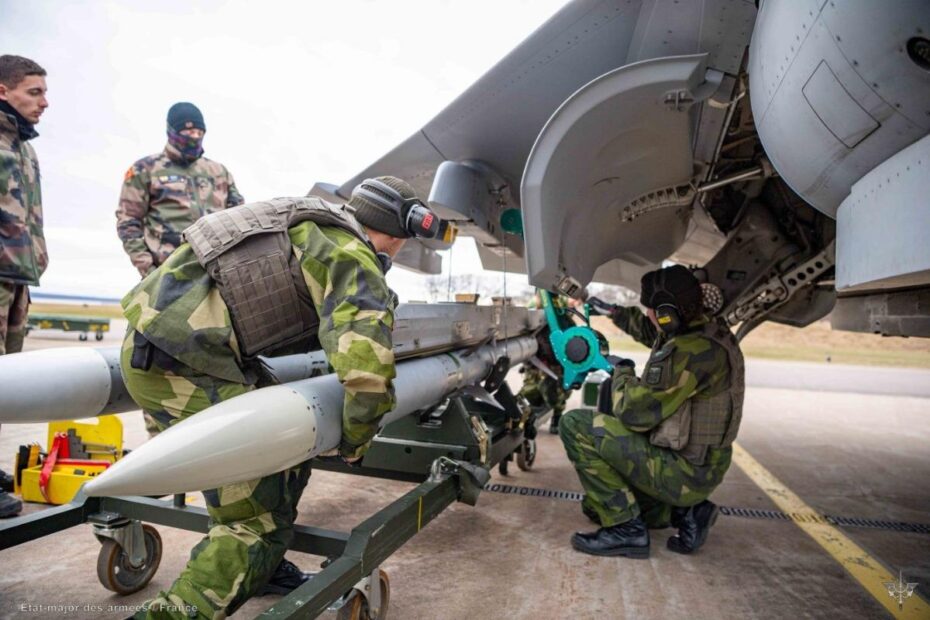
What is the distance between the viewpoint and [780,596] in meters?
2.81

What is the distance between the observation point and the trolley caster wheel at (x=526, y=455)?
189 inches

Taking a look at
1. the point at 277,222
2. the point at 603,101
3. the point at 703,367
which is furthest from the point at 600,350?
the point at 277,222

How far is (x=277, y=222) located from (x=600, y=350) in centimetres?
295

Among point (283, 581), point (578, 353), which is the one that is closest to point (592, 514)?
point (578, 353)

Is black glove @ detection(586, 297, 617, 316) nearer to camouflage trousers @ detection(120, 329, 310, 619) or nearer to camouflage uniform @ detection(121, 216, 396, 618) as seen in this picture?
camouflage uniform @ detection(121, 216, 396, 618)

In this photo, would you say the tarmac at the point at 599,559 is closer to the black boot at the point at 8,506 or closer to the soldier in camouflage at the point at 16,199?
the black boot at the point at 8,506

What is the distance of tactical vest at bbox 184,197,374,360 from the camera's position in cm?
183

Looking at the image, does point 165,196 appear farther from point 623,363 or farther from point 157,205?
point 623,363

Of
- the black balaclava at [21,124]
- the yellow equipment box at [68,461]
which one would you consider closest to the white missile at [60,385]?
the yellow equipment box at [68,461]

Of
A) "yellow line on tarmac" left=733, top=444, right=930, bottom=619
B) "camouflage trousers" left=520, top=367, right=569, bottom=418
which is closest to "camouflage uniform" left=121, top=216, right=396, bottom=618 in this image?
"yellow line on tarmac" left=733, top=444, right=930, bottom=619

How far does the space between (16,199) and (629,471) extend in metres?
3.48

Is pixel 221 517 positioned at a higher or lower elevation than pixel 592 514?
higher

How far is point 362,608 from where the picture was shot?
7.01 feet

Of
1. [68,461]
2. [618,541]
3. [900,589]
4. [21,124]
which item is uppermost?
[21,124]
